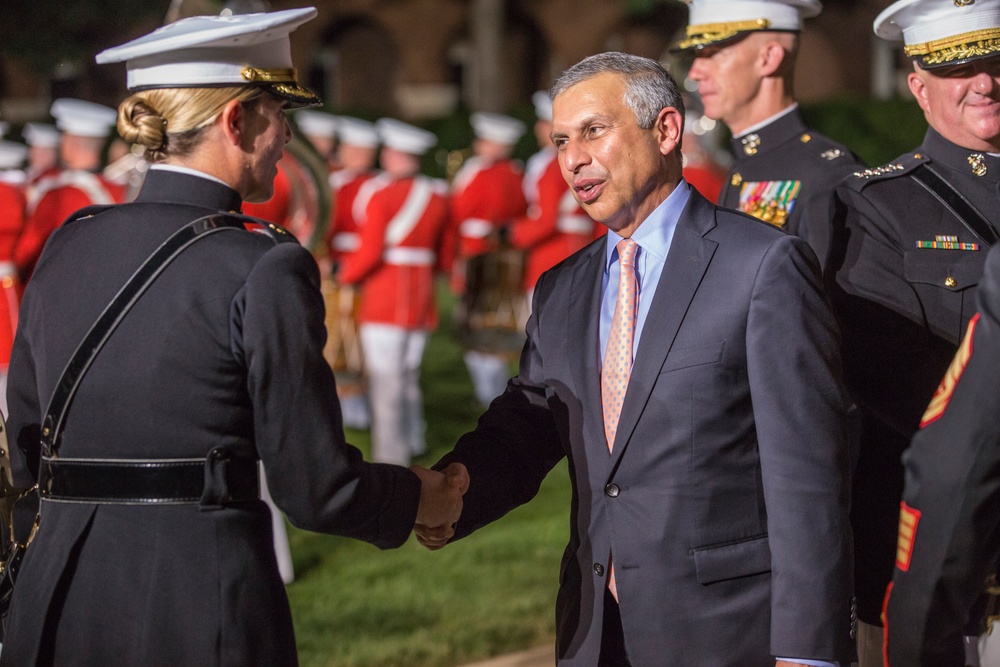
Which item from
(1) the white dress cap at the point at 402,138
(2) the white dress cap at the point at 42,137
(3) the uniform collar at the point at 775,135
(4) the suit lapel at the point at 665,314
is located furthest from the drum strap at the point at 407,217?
(4) the suit lapel at the point at 665,314

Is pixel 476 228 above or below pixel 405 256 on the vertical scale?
below

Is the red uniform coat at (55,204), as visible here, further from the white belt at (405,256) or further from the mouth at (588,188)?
the mouth at (588,188)

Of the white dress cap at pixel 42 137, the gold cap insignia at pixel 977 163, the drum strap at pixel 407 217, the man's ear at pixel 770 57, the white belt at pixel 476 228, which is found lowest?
the white belt at pixel 476 228

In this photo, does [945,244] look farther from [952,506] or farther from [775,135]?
[952,506]

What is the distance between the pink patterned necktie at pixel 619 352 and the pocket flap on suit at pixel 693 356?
112mm

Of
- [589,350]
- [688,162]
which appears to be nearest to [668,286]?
[589,350]

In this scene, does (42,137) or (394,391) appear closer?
(394,391)

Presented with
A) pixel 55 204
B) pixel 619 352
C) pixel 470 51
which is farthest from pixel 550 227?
pixel 470 51

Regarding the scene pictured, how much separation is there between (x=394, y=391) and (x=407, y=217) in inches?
51.5

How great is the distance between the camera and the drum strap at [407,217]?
9.42 meters

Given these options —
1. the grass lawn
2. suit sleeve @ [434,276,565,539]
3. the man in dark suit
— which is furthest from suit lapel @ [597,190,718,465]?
the grass lawn

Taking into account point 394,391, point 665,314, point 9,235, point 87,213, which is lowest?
point 394,391

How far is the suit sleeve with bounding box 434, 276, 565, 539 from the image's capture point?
3.08 meters

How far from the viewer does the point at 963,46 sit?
3170 millimetres
